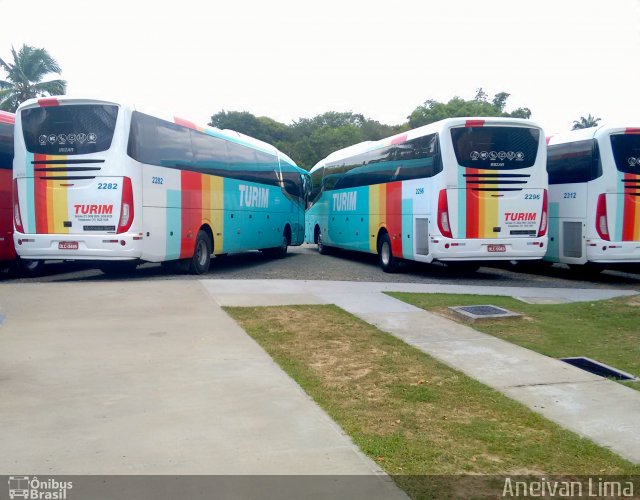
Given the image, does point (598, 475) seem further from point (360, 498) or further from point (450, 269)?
point (450, 269)

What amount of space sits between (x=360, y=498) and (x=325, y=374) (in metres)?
→ 2.74

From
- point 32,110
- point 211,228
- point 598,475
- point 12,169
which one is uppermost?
point 32,110

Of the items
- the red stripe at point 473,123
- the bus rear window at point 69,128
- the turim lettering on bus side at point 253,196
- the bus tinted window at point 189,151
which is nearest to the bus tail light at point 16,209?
the bus rear window at point 69,128

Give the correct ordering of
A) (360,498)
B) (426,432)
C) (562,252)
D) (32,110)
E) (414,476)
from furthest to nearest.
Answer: (562,252), (32,110), (426,432), (414,476), (360,498)

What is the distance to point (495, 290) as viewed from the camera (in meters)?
13.5

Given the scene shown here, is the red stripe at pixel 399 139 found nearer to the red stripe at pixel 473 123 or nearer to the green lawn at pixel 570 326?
the red stripe at pixel 473 123

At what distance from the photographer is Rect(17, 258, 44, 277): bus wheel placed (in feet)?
49.4

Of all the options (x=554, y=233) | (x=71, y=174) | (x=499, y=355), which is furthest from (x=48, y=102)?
(x=554, y=233)

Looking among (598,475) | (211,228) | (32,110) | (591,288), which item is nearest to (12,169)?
(32,110)

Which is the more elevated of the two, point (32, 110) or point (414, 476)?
point (32, 110)

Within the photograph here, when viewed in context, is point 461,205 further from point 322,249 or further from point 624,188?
point 322,249

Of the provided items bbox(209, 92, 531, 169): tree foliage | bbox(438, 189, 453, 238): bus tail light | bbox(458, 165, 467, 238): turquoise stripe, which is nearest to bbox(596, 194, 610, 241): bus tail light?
bbox(458, 165, 467, 238): turquoise stripe

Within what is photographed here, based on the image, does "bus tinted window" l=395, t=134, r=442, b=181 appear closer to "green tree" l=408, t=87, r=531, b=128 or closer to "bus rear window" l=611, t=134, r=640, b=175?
"bus rear window" l=611, t=134, r=640, b=175

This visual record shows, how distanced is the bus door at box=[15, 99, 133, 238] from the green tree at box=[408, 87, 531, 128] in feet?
161
